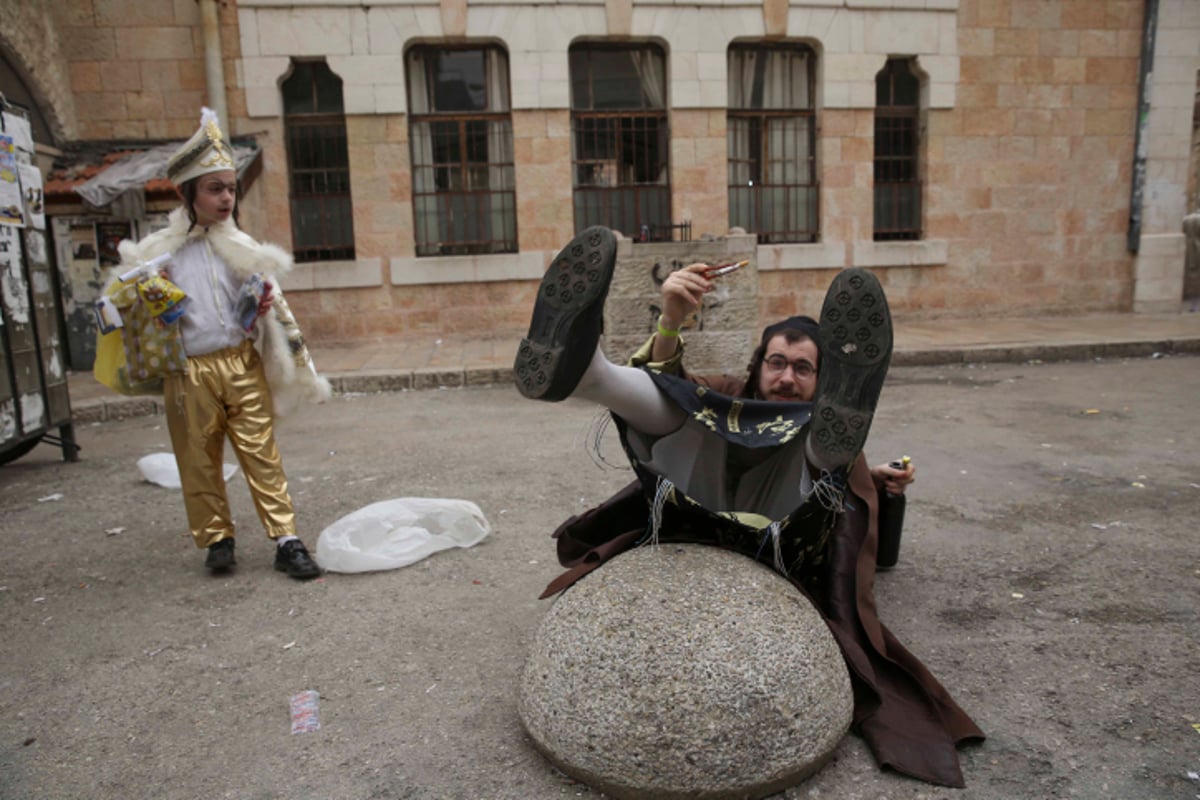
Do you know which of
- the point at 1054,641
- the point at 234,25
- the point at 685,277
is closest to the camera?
the point at 685,277

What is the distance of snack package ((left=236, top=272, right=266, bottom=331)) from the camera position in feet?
12.7

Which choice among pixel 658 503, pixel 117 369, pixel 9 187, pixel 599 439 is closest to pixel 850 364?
pixel 658 503

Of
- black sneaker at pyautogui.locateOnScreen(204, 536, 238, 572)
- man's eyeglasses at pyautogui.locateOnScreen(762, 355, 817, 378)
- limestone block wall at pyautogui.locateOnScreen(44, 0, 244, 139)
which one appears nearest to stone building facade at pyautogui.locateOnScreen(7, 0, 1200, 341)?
limestone block wall at pyautogui.locateOnScreen(44, 0, 244, 139)

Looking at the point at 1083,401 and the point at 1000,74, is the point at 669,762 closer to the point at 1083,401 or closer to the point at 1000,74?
the point at 1083,401

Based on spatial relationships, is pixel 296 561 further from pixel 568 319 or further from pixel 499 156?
pixel 499 156

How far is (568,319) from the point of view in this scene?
2.31m

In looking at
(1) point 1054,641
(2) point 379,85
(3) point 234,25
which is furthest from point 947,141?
(1) point 1054,641

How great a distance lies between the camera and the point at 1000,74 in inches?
483

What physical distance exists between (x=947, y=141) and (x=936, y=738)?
38.2 ft

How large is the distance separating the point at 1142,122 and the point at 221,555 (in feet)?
44.8

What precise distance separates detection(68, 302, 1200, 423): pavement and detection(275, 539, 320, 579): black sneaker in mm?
5036

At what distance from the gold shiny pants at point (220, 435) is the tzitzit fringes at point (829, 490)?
2.64 metres

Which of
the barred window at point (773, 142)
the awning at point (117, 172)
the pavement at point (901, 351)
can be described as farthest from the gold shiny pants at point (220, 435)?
the barred window at point (773, 142)

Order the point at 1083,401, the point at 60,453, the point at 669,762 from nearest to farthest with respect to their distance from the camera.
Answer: the point at 669,762 → the point at 60,453 → the point at 1083,401
